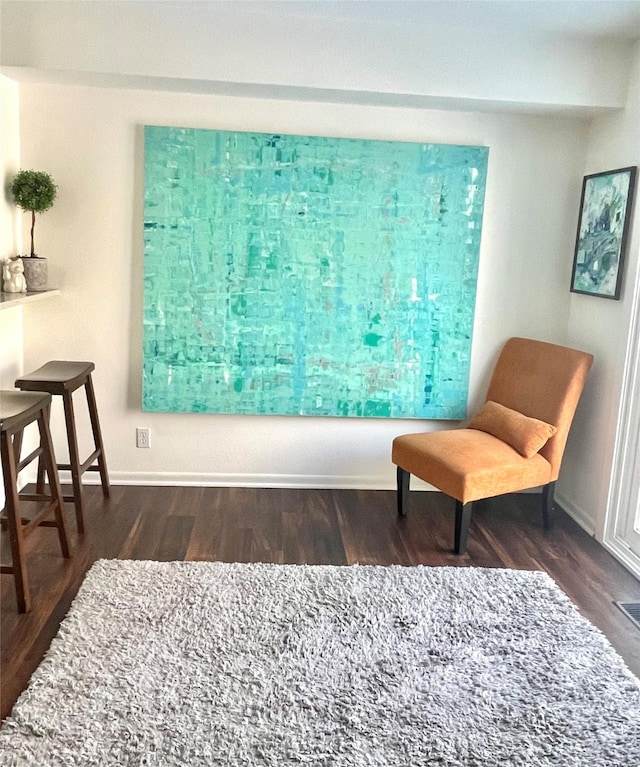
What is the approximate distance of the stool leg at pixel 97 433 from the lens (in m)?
3.56

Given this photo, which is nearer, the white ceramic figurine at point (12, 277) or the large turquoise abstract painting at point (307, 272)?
the white ceramic figurine at point (12, 277)

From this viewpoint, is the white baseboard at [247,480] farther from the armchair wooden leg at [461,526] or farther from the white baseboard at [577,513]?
the armchair wooden leg at [461,526]

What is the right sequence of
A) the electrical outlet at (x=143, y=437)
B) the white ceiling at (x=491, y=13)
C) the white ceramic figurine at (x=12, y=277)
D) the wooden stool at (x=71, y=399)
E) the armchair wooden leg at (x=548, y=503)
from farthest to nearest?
the electrical outlet at (x=143, y=437)
the armchair wooden leg at (x=548, y=503)
the white ceramic figurine at (x=12, y=277)
the wooden stool at (x=71, y=399)
the white ceiling at (x=491, y=13)

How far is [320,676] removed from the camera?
7.38 feet

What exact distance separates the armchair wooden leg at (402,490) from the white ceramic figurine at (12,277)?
205 cm

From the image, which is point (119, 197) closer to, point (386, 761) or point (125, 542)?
point (125, 542)

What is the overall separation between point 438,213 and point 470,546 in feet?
5.67

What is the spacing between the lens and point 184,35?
3244mm

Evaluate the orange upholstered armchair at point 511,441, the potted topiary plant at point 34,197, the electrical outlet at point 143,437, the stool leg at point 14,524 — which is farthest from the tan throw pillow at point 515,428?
the potted topiary plant at point 34,197

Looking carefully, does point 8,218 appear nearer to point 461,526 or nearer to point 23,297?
point 23,297

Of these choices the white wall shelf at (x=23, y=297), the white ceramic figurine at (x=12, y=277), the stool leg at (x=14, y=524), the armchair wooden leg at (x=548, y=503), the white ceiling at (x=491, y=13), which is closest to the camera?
the stool leg at (x=14, y=524)

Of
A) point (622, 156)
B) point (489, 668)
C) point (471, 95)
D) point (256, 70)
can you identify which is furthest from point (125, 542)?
point (622, 156)

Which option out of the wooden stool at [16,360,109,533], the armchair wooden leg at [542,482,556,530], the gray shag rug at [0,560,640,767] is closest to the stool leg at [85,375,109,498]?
the wooden stool at [16,360,109,533]

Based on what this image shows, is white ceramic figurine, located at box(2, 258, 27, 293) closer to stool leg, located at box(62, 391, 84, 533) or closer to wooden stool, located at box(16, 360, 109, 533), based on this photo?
wooden stool, located at box(16, 360, 109, 533)
